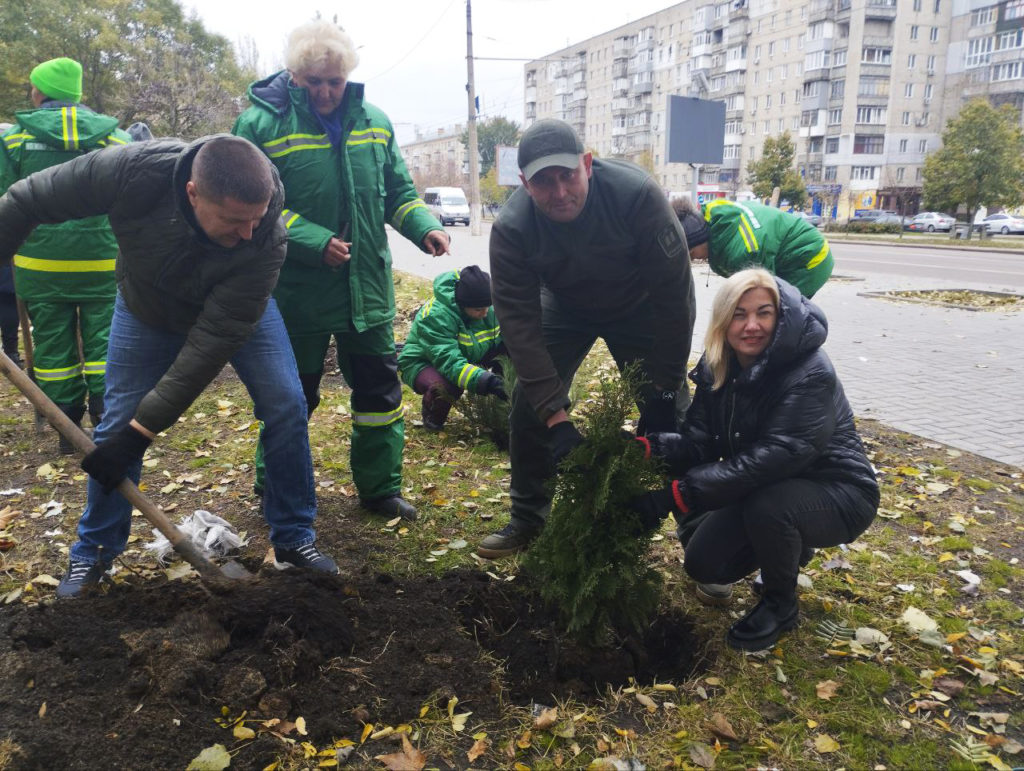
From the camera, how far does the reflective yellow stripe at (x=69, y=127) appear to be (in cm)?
472

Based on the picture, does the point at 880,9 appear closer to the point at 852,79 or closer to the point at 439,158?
the point at 852,79

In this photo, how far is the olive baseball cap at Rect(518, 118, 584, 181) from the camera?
2.97 metres

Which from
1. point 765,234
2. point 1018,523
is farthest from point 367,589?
point 1018,523

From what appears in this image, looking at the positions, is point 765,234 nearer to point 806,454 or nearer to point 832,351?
point 806,454

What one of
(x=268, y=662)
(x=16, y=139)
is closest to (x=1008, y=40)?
(x=16, y=139)

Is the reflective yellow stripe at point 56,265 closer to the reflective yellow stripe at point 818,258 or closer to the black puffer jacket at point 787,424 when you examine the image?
the black puffer jacket at point 787,424

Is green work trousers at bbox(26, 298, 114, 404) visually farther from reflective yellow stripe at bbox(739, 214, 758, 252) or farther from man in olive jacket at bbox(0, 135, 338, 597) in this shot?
reflective yellow stripe at bbox(739, 214, 758, 252)

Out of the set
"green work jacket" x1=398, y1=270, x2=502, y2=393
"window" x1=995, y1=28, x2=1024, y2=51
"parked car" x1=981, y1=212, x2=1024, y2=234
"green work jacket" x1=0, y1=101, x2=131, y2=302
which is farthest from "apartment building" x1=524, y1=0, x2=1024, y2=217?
"green work jacket" x1=0, y1=101, x2=131, y2=302

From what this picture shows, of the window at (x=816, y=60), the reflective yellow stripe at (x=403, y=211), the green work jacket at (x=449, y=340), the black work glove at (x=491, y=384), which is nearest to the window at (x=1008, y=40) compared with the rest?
the window at (x=816, y=60)

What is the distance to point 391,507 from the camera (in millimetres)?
4293

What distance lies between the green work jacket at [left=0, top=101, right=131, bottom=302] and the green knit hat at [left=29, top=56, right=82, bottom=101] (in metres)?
0.06

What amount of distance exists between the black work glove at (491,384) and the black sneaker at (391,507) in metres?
1.42

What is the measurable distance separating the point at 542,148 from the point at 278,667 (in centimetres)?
212

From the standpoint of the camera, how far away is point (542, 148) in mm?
2979
